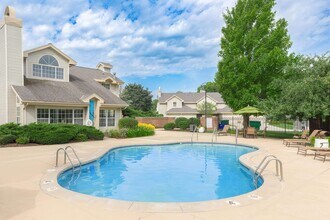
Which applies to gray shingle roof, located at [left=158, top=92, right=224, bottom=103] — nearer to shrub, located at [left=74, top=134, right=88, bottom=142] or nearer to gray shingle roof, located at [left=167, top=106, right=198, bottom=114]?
gray shingle roof, located at [left=167, top=106, right=198, bottom=114]

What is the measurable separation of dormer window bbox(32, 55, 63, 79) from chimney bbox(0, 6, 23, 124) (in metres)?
2.21

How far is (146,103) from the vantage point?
54906 mm

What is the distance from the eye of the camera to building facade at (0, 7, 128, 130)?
18.8m

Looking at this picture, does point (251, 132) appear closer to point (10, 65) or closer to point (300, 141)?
point (300, 141)

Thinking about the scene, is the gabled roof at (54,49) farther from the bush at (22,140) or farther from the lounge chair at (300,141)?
the lounge chair at (300,141)

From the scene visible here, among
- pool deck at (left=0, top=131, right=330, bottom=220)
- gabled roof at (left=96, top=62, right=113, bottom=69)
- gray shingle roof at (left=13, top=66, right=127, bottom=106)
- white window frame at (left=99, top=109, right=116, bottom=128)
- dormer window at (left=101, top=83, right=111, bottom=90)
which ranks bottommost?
pool deck at (left=0, top=131, right=330, bottom=220)

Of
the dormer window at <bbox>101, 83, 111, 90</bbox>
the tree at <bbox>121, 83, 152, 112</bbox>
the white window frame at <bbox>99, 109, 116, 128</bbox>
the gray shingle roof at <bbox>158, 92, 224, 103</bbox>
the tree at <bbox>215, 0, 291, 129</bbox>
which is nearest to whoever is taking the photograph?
the tree at <bbox>215, 0, 291, 129</bbox>

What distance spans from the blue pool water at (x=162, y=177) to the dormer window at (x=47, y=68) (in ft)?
38.5

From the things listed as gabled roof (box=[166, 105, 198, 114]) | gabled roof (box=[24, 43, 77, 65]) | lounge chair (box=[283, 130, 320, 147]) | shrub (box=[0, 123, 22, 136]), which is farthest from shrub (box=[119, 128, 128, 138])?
gabled roof (box=[166, 105, 198, 114])

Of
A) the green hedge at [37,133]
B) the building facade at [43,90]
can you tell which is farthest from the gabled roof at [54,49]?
the green hedge at [37,133]

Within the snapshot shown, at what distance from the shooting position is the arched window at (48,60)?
21703 millimetres

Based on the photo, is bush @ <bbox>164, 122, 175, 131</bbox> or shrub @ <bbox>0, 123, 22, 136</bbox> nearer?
shrub @ <bbox>0, 123, 22, 136</bbox>

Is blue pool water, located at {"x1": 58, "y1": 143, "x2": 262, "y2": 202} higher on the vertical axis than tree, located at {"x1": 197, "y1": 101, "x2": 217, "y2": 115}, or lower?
lower

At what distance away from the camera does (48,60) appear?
22.1 m
